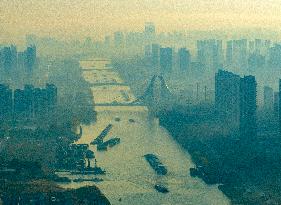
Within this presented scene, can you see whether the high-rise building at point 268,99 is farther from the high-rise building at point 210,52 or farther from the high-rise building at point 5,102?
the high-rise building at point 210,52

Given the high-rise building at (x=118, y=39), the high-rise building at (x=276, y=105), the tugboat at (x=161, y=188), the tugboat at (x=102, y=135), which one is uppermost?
the high-rise building at (x=118, y=39)

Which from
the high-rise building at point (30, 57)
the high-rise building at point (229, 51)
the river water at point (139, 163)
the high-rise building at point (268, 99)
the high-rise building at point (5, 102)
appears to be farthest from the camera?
the high-rise building at point (229, 51)

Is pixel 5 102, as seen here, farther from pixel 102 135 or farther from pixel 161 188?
pixel 161 188

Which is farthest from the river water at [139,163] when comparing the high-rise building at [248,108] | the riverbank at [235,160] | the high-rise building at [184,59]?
the high-rise building at [184,59]

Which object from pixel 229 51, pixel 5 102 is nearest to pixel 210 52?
pixel 229 51

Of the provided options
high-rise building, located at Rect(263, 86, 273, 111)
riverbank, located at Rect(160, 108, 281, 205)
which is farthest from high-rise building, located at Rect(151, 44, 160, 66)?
riverbank, located at Rect(160, 108, 281, 205)

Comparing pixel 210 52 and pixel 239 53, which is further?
pixel 210 52

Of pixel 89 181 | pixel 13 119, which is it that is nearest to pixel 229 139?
pixel 89 181

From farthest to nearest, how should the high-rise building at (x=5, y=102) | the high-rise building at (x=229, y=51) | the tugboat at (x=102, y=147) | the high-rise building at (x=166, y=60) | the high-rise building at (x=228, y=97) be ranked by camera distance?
the high-rise building at (x=229, y=51) → the high-rise building at (x=166, y=60) → the high-rise building at (x=5, y=102) → the high-rise building at (x=228, y=97) → the tugboat at (x=102, y=147)
